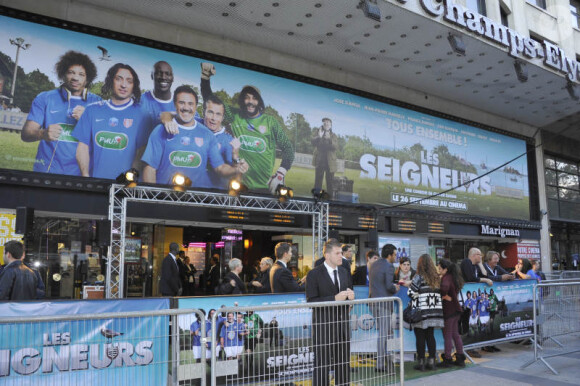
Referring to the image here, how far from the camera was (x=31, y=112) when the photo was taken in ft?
35.5

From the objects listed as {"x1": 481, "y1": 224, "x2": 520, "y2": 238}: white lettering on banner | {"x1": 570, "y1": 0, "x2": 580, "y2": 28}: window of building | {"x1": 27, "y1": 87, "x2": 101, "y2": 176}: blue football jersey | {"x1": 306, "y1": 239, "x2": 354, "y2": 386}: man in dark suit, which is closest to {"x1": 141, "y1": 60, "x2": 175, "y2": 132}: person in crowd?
{"x1": 27, "y1": 87, "x2": 101, "y2": 176}: blue football jersey

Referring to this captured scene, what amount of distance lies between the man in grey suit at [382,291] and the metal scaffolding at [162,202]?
476cm

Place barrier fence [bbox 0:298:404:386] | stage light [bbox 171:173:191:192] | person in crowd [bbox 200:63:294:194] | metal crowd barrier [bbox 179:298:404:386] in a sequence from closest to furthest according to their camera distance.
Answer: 1. barrier fence [bbox 0:298:404:386]
2. metal crowd barrier [bbox 179:298:404:386]
3. stage light [bbox 171:173:191:192]
4. person in crowd [bbox 200:63:294:194]

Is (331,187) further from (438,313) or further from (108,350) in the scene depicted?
(108,350)

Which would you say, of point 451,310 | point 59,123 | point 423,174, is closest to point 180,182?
point 59,123

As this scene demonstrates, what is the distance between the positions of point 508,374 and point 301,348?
4.46 metres

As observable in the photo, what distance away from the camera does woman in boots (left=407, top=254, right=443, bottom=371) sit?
23.9 feet

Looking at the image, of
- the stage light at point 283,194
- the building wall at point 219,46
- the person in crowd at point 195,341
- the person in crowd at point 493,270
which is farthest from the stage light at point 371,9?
the person in crowd at point 195,341

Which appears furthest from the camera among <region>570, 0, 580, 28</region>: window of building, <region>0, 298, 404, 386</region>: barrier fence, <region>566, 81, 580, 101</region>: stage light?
<region>570, 0, 580, 28</region>: window of building

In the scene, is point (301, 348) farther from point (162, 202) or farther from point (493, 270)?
point (162, 202)

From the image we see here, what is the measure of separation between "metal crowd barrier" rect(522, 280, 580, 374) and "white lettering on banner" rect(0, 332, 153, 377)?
6.28m

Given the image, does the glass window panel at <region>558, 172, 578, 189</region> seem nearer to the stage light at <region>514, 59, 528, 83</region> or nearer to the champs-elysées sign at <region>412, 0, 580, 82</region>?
the champs-elysées sign at <region>412, 0, 580, 82</region>

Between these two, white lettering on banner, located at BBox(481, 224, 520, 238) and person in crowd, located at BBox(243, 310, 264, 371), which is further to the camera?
white lettering on banner, located at BBox(481, 224, 520, 238)

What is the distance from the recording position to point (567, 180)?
987 inches
